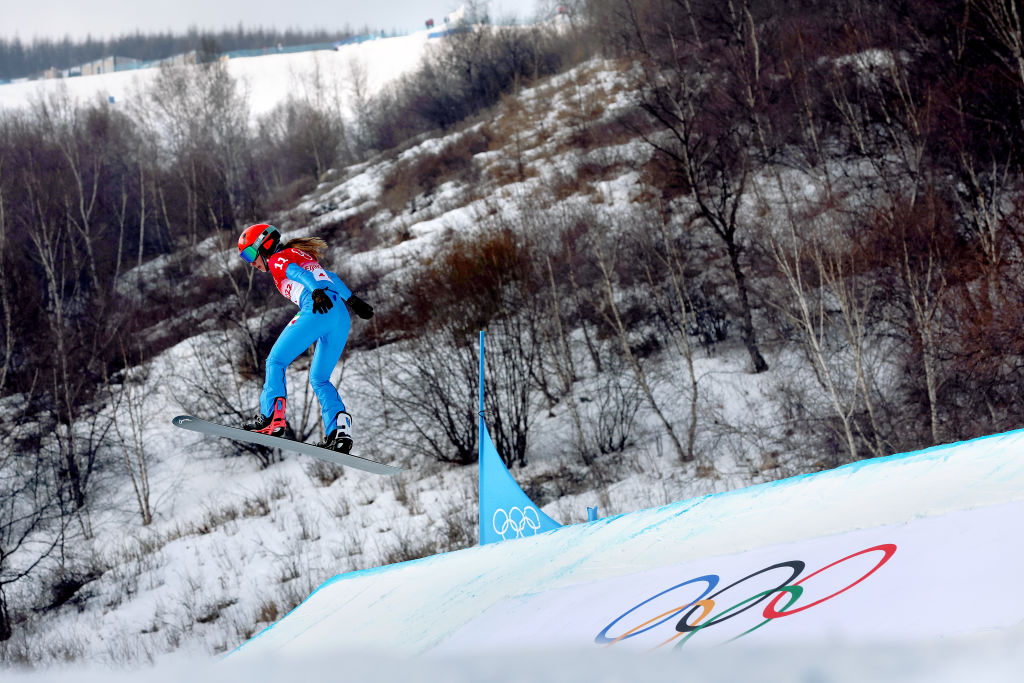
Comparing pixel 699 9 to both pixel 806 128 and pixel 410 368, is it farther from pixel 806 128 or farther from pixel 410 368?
pixel 410 368

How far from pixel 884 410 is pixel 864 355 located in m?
1.79

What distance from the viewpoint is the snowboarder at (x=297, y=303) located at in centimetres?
476

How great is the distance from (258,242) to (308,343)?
739 millimetres

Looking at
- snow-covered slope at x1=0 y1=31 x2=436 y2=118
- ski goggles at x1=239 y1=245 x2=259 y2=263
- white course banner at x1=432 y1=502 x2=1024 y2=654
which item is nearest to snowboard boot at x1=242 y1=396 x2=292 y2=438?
ski goggles at x1=239 y1=245 x2=259 y2=263

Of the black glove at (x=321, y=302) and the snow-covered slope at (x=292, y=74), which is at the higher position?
the snow-covered slope at (x=292, y=74)

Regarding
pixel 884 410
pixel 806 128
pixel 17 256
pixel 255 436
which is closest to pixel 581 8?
pixel 806 128

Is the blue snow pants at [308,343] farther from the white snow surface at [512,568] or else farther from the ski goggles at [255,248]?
the white snow surface at [512,568]

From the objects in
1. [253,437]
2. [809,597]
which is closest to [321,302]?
[253,437]

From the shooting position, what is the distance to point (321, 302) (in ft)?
15.5

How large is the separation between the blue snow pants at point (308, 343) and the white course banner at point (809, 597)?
6.52 feet

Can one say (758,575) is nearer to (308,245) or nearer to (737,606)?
(737,606)

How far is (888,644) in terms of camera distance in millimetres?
1896

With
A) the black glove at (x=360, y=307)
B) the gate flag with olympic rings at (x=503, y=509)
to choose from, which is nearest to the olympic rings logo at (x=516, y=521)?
the gate flag with olympic rings at (x=503, y=509)

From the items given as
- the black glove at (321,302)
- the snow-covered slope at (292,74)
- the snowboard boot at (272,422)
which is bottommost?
the snowboard boot at (272,422)
